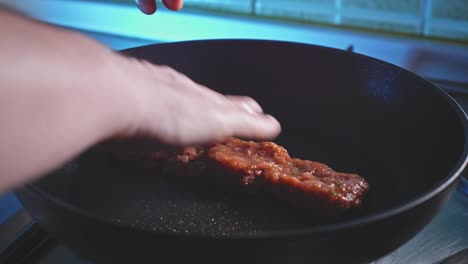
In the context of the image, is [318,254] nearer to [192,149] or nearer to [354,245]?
[354,245]

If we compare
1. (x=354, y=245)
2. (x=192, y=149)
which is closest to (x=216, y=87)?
(x=192, y=149)

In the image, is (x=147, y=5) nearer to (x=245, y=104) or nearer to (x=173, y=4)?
(x=173, y=4)

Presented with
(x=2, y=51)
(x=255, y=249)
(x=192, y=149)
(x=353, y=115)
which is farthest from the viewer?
(x=353, y=115)

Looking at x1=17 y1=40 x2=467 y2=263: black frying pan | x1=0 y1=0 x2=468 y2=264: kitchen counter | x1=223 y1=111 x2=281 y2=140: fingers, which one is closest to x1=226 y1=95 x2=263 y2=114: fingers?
x1=223 y1=111 x2=281 y2=140: fingers

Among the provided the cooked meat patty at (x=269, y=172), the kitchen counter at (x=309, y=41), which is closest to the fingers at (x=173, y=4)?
the cooked meat patty at (x=269, y=172)

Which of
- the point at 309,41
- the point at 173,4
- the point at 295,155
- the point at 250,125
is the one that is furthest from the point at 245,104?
the point at 309,41

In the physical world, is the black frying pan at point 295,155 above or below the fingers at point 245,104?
below

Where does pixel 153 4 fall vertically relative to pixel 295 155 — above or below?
above

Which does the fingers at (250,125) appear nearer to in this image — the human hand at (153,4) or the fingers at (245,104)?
the fingers at (245,104)
